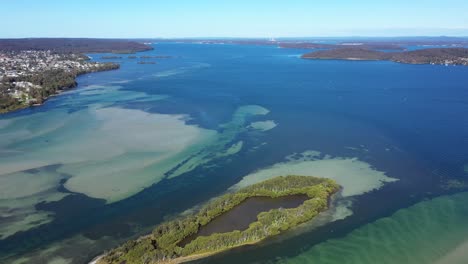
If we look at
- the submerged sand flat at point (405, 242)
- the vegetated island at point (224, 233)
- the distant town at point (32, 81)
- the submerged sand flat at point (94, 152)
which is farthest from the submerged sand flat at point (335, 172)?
the distant town at point (32, 81)

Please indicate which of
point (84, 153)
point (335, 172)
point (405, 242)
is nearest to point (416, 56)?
point (335, 172)

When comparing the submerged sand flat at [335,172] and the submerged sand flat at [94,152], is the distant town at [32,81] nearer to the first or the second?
the submerged sand flat at [94,152]

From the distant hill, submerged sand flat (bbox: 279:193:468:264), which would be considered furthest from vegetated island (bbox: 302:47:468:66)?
submerged sand flat (bbox: 279:193:468:264)

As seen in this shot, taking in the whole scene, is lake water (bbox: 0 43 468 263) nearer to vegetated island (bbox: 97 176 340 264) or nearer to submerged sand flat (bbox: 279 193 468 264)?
submerged sand flat (bbox: 279 193 468 264)

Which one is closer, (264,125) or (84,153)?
(84,153)

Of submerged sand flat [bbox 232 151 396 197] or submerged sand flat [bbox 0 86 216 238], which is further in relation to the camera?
submerged sand flat [bbox 232 151 396 197]

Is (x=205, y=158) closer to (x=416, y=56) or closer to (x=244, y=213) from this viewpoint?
Result: (x=244, y=213)
